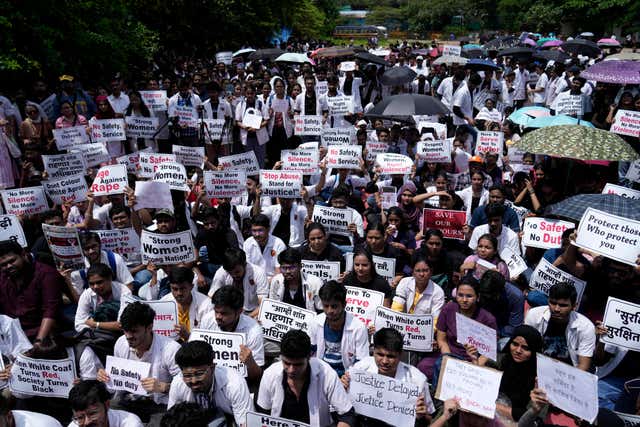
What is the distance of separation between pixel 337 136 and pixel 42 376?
6215 millimetres

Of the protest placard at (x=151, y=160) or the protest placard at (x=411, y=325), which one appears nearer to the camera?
the protest placard at (x=411, y=325)

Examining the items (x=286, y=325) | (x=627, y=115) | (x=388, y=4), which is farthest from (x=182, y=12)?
(x=388, y=4)

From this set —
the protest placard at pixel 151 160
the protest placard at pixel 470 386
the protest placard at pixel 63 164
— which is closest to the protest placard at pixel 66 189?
the protest placard at pixel 63 164

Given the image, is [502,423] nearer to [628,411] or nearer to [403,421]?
[403,421]

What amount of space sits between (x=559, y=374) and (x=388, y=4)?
5203 inches

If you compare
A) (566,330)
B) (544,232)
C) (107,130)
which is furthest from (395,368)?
(107,130)

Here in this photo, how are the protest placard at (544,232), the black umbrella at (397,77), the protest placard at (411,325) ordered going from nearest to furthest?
1. the protest placard at (411,325)
2. the protest placard at (544,232)
3. the black umbrella at (397,77)

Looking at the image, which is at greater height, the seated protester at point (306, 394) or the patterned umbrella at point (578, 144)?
the patterned umbrella at point (578, 144)

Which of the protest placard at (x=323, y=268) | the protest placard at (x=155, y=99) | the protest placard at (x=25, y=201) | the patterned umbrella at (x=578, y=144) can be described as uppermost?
the protest placard at (x=155, y=99)

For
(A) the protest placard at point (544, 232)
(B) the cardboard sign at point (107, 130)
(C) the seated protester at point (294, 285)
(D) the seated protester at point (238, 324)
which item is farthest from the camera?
(B) the cardboard sign at point (107, 130)

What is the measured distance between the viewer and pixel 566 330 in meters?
4.97

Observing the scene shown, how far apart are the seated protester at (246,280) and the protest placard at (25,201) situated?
2.96 meters

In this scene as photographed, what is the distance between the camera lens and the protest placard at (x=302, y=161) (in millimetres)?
8703

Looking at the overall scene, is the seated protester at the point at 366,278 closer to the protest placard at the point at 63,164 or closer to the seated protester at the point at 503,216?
the seated protester at the point at 503,216
